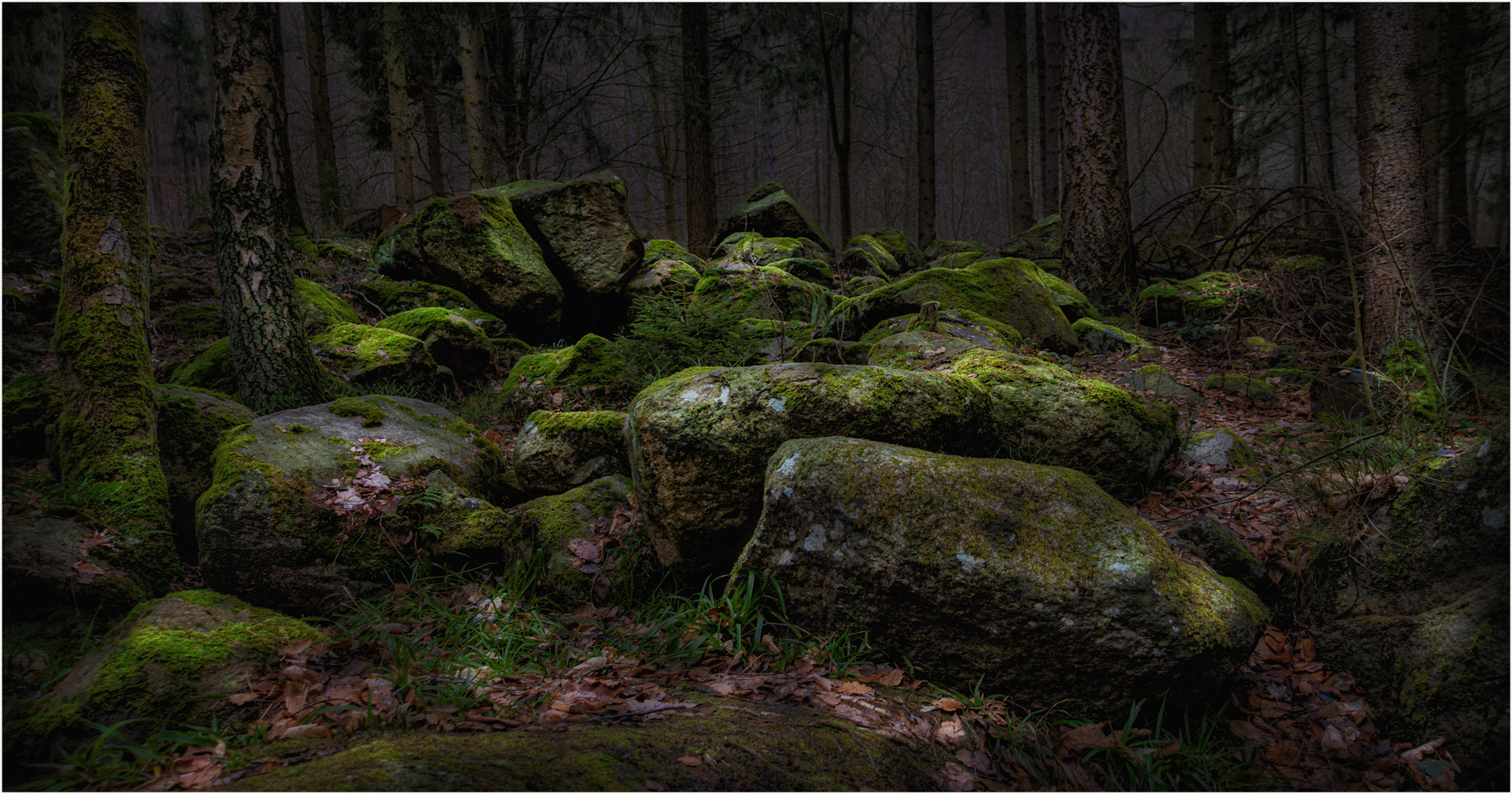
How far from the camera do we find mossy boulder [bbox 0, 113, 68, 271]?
7309mm

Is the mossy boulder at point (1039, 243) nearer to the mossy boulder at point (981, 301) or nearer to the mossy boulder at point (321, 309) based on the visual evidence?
the mossy boulder at point (981, 301)

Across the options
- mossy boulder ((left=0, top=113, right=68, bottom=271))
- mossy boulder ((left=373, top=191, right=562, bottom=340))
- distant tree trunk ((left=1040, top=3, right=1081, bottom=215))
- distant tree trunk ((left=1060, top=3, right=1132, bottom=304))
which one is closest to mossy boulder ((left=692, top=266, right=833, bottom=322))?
mossy boulder ((left=373, top=191, right=562, bottom=340))

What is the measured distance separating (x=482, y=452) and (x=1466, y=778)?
5660mm

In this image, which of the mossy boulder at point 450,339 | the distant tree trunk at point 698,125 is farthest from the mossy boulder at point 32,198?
the distant tree trunk at point 698,125

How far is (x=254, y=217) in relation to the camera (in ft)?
17.0

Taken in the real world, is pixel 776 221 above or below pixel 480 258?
above

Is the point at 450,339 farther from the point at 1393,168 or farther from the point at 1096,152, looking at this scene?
the point at 1393,168

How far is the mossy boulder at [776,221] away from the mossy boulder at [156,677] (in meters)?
9.91

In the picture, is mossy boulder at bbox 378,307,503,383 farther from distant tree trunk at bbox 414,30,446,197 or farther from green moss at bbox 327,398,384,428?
distant tree trunk at bbox 414,30,446,197

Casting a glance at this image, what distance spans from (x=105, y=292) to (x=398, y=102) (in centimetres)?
913

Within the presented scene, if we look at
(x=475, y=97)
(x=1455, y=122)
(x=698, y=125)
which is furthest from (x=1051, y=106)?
(x=475, y=97)

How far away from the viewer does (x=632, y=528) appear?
4133 mm

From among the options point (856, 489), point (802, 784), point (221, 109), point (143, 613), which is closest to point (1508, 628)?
point (856, 489)

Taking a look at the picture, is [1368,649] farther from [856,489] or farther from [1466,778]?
[856,489]
